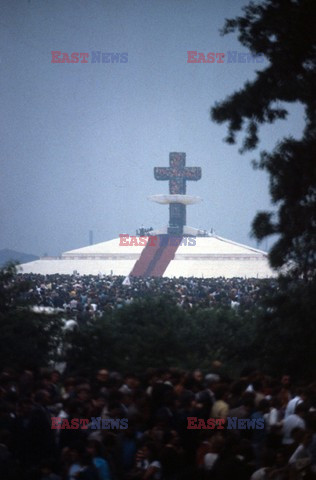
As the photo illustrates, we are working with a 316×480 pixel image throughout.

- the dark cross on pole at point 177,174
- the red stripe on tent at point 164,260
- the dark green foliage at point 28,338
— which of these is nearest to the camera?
the dark green foliage at point 28,338

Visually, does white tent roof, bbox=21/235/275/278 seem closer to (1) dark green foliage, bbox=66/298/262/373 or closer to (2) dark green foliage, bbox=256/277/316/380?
(1) dark green foliage, bbox=66/298/262/373

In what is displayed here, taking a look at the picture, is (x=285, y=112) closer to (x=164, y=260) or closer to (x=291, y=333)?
(x=291, y=333)

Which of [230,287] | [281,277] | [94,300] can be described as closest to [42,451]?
[281,277]

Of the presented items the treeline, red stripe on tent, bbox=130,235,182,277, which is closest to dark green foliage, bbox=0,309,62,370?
the treeline

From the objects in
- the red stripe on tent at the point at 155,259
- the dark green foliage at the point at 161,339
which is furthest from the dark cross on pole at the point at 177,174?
the dark green foliage at the point at 161,339

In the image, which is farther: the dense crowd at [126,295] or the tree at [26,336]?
the dense crowd at [126,295]

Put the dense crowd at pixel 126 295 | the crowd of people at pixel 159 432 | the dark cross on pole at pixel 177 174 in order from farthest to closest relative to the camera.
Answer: the dark cross on pole at pixel 177 174 → the dense crowd at pixel 126 295 → the crowd of people at pixel 159 432

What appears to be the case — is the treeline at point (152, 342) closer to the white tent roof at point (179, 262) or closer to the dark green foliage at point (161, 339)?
the dark green foliage at point (161, 339)
